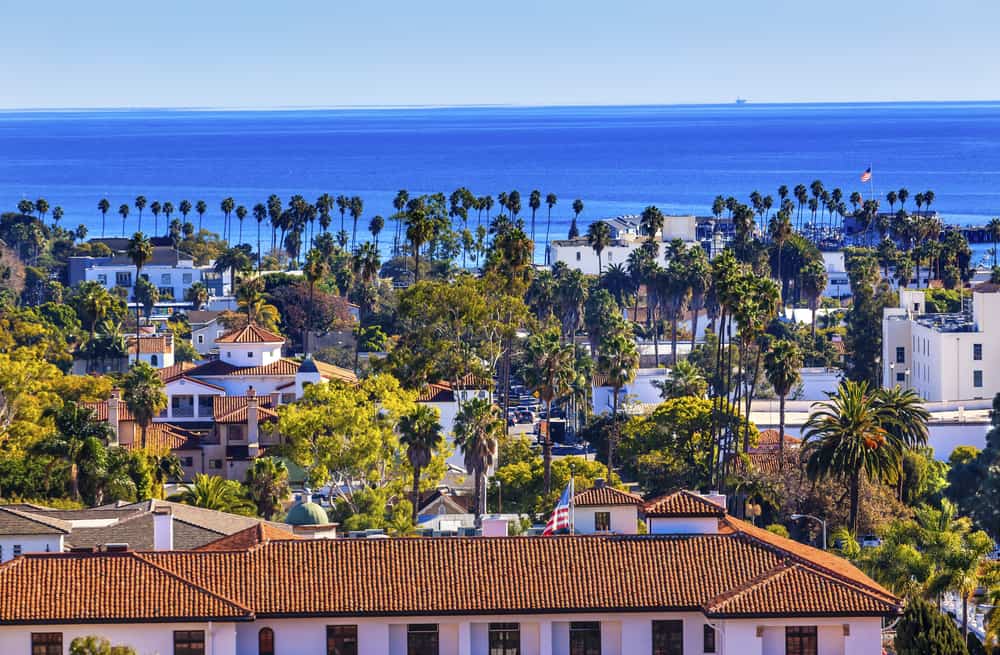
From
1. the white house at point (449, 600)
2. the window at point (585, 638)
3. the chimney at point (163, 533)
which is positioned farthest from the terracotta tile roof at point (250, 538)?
the window at point (585, 638)

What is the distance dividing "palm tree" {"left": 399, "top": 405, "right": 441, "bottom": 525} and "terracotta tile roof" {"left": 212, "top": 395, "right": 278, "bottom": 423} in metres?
21.7

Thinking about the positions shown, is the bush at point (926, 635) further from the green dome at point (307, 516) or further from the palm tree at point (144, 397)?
the palm tree at point (144, 397)

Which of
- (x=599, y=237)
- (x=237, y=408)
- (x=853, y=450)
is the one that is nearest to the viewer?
(x=853, y=450)

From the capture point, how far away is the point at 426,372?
110m

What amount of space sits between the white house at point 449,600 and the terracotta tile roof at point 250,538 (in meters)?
2.48

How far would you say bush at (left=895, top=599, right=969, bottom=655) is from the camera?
49812mm

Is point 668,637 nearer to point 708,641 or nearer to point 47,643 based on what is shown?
point 708,641

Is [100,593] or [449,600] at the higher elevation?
[100,593]

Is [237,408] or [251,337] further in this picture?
[251,337]

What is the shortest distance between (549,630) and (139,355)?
3444 inches

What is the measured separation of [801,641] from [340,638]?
998 centimetres

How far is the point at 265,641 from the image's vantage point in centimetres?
4559

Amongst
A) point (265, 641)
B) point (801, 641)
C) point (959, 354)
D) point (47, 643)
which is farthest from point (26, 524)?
point (959, 354)

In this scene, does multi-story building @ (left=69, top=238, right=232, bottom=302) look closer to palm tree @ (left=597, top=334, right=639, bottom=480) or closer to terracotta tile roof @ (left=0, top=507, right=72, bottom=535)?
palm tree @ (left=597, top=334, right=639, bottom=480)
